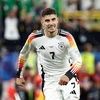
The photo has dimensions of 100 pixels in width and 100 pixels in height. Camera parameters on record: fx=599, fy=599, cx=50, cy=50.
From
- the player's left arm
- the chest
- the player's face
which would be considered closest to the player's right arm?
the chest

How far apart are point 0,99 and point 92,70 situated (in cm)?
271

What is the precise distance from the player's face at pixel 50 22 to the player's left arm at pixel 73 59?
0.28 m

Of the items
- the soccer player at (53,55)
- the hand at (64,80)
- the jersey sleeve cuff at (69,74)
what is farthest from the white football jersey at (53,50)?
the hand at (64,80)

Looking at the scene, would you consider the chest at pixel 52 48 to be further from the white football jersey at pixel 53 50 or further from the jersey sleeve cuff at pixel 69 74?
the jersey sleeve cuff at pixel 69 74

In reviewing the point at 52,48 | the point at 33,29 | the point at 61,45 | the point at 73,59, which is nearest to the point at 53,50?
the point at 52,48

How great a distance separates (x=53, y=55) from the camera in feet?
32.5

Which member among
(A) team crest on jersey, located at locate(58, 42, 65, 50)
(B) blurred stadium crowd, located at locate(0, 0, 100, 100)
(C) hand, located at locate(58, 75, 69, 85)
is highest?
(A) team crest on jersey, located at locate(58, 42, 65, 50)

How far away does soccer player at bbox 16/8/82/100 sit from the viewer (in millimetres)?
9641

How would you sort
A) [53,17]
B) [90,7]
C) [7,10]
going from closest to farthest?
1. [53,17]
2. [7,10]
3. [90,7]

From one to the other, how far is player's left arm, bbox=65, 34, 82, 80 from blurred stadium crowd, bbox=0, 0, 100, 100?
4.23 metres

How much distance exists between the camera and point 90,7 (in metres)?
19.6

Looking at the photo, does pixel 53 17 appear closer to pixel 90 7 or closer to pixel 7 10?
pixel 7 10

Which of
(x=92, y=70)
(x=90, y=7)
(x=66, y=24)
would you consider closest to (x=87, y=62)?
(x=92, y=70)

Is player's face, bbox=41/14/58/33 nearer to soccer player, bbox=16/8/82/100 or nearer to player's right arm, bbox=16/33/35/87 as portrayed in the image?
soccer player, bbox=16/8/82/100
